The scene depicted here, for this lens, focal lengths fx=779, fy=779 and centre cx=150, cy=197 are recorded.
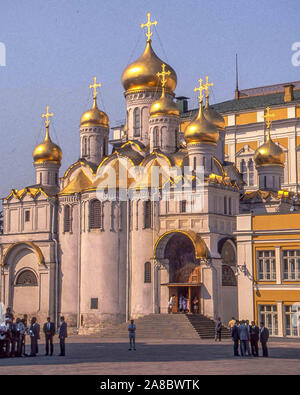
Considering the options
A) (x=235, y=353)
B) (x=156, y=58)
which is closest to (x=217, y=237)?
(x=156, y=58)

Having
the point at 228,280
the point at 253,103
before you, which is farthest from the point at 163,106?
the point at 253,103

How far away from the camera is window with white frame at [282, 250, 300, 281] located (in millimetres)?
37750

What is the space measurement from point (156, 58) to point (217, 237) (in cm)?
1289

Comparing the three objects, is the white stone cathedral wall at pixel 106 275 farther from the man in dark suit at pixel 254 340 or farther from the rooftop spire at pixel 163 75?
the man in dark suit at pixel 254 340

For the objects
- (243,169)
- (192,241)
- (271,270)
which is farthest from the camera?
(243,169)

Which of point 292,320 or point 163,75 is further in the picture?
point 163,75

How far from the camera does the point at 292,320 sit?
37.1 m

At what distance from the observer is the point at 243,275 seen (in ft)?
129

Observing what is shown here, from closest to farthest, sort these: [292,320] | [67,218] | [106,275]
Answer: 1. [292,320]
2. [106,275]
3. [67,218]

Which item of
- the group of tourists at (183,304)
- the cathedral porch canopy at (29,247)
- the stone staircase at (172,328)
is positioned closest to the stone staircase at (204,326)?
the stone staircase at (172,328)

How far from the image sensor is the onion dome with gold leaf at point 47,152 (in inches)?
2002

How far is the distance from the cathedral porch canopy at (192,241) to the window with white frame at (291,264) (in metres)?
4.67

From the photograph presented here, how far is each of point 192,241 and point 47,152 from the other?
14.1 meters

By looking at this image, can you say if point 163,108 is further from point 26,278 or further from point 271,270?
point 26,278
